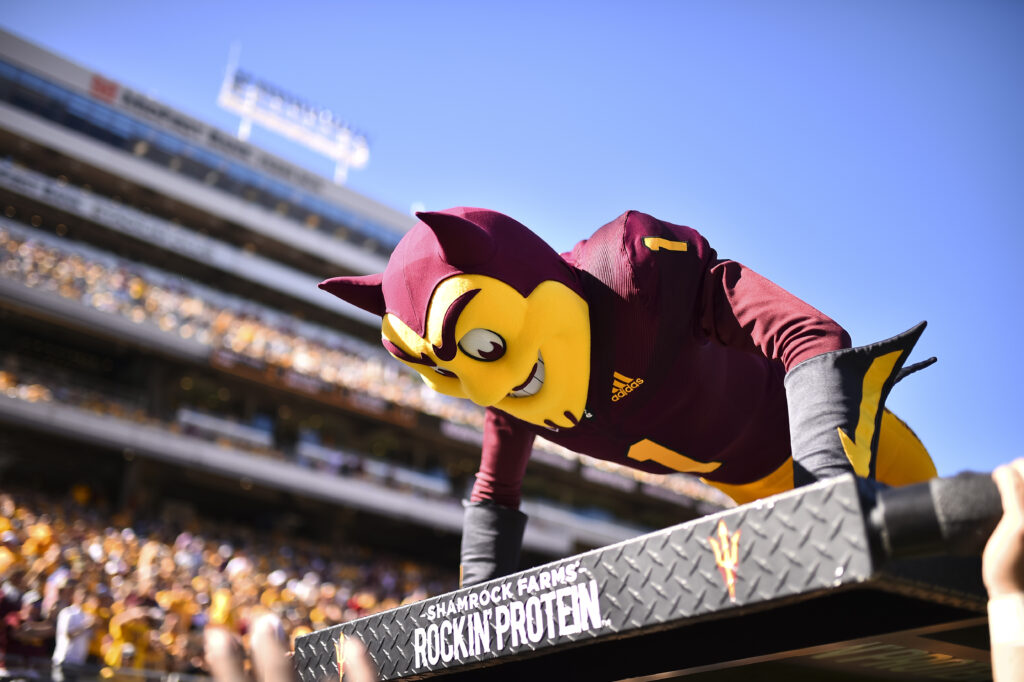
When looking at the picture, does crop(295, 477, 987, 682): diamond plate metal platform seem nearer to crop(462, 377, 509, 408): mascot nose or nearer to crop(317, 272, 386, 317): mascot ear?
crop(462, 377, 509, 408): mascot nose

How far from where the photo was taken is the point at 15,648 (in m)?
5.33

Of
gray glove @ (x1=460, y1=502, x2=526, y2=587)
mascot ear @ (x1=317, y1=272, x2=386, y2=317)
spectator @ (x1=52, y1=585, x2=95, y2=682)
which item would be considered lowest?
spectator @ (x1=52, y1=585, x2=95, y2=682)

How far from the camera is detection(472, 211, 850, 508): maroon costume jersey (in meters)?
2.04

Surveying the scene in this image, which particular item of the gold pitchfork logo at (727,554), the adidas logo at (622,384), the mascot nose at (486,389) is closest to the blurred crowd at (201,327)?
the adidas logo at (622,384)

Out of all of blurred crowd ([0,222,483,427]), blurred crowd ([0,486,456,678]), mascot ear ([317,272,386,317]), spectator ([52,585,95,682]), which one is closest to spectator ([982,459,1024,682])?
blurred crowd ([0,486,456,678])

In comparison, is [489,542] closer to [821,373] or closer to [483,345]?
[483,345]

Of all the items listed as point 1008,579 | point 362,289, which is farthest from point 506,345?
point 1008,579

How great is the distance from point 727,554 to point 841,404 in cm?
A: 63

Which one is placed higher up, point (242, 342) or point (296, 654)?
point (242, 342)

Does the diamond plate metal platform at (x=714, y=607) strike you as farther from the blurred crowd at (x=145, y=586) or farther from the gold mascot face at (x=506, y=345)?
the gold mascot face at (x=506, y=345)

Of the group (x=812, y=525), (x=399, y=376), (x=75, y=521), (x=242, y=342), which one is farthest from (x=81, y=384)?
(x=812, y=525)

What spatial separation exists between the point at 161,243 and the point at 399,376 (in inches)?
302

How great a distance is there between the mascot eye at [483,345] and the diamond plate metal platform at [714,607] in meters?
0.63

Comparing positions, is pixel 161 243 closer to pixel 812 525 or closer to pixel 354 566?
pixel 354 566
